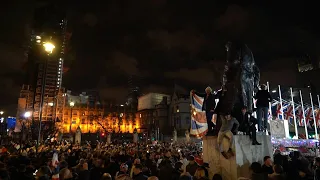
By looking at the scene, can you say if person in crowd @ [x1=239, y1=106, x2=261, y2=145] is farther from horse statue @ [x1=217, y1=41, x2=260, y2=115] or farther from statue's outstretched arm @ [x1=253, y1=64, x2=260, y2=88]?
statue's outstretched arm @ [x1=253, y1=64, x2=260, y2=88]

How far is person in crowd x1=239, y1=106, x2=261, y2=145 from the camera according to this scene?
801cm

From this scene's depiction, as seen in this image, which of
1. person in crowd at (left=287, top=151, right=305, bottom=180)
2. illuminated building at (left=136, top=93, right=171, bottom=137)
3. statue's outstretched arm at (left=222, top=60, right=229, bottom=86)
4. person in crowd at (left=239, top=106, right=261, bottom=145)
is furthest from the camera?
illuminated building at (left=136, top=93, right=171, bottom=137)

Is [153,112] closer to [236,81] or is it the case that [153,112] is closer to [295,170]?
[236,81]

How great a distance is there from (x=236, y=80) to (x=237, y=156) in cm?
275

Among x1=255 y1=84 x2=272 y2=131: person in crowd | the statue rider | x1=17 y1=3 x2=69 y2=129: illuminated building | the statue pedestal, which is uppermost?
x1=17 y1=3 x2=69 y2=129: illuminated building

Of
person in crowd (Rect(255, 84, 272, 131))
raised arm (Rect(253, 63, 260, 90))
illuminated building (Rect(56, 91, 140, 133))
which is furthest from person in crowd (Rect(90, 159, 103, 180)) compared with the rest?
illuminated building (Rect(56, 91, 140, 133))

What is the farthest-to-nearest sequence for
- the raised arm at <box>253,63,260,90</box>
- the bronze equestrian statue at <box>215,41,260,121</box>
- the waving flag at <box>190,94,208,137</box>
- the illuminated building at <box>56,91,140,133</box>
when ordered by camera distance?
the illuminated building at <box>56,91,140,133</box>, the waving flag at <box>190,94,208,137</box>, the raised arm at <box>253,63,260,90</box>, the bronze equestrian statue at <box>215,41,260,121</box>

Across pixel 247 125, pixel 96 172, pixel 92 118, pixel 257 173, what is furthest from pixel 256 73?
pixel 92 118

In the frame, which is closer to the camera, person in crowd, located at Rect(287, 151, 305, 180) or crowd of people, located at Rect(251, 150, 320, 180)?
crowd of people, located at Rect(251, 150, 320, 180)

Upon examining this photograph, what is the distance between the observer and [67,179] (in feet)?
20.8

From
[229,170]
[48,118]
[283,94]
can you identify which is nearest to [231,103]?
[229,170]

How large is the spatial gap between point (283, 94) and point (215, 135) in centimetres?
3479

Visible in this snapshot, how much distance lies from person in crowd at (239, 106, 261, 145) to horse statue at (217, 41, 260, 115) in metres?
0.39

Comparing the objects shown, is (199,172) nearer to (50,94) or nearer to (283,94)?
(283,94)
